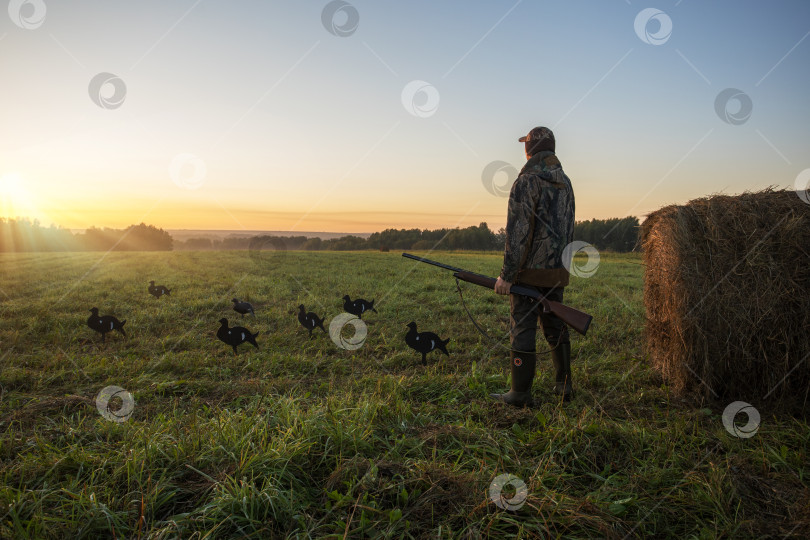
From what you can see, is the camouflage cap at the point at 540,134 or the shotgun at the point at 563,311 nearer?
the shotgun at the point at 563,311

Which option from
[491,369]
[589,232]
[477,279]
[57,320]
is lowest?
[57,320]

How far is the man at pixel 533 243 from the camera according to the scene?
445 cm

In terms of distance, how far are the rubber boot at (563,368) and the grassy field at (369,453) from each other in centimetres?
23

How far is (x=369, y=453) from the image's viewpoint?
10.4 feet

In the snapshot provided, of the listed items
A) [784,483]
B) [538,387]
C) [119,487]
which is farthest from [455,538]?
[538,387]

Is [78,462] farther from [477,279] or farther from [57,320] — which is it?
[57,320]

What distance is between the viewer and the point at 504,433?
373 cm

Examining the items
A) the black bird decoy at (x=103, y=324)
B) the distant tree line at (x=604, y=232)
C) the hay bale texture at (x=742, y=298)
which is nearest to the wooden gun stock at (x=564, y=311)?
the hay bale texture at (x=742, y=298)

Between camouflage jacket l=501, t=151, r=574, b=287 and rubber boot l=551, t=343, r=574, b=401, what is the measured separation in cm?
83

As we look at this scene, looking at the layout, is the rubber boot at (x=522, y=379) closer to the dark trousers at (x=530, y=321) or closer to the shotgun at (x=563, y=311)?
the dark trousers at (x=530, y=321)

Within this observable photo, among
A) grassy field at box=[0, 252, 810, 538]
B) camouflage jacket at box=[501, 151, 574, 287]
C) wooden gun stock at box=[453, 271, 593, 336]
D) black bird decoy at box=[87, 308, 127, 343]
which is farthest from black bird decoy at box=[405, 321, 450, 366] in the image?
black bird decoy at box=[87, 308, 127, 343]

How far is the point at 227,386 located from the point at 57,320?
5793mm

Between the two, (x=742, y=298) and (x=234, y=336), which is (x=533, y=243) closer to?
(x=742, y=298)

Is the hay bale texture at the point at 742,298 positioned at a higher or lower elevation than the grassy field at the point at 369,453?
higher
